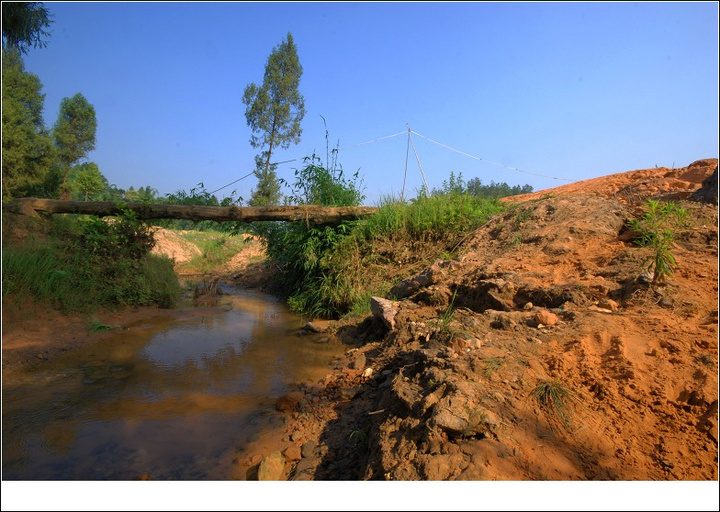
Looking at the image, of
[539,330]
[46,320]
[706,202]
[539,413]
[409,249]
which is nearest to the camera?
[539,413]

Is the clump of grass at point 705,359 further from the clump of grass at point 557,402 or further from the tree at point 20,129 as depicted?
the tree at point 20,129

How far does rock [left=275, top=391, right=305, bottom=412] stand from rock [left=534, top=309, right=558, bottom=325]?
8.54 ft

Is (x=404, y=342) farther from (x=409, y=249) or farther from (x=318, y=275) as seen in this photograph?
(x=318, y=275)

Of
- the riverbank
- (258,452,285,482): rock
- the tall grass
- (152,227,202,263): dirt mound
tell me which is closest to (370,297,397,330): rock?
the riverbank

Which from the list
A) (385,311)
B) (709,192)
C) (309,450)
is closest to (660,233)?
(709,192)

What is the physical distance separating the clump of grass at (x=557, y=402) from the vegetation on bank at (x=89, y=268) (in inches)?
272

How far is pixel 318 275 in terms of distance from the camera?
9.23m

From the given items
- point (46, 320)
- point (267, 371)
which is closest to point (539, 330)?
point (267, 371)

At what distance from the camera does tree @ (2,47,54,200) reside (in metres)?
4.93

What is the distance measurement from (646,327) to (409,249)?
5.59 meters

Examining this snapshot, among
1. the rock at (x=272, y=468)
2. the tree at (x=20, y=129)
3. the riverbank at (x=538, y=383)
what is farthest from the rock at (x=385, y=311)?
the tree at (x=20, y=129)

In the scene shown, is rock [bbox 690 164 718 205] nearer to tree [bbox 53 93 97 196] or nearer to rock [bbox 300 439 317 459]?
rock [bbox 300 439 317 459]

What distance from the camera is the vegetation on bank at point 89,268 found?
6.08 meters

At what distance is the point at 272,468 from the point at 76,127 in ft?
55.3
